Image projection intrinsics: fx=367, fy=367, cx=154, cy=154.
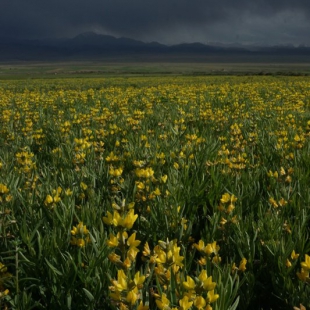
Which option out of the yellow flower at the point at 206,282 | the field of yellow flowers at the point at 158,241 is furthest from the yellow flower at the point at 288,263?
the yellow flower at the point at 206,282

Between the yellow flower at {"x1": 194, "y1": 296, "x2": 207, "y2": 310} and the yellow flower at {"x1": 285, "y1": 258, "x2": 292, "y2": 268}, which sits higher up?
the yellow flower at {"x1": 194, "y1": 296, "x2": 207, "y2": 310}

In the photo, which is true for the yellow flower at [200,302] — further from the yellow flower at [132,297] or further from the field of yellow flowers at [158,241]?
the yellow flower at [132,297]

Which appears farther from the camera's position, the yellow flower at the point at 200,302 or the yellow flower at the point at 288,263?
the yellow flower at the point at 288,263

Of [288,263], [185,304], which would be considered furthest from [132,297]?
[288,263]

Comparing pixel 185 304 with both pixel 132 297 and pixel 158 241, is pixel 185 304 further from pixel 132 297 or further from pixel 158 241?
pixel 158 241

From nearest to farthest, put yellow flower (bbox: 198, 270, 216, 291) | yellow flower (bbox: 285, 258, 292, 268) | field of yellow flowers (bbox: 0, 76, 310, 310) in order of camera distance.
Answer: yellow flower (bbox: 198, 270, 216, 291) → field of yellow flowers (bbox: 0, 76, 310, 310) → yellow flower (bbox: 285, 258, 292, 268)

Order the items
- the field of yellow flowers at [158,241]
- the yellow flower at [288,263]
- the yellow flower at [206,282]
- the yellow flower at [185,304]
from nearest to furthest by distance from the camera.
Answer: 1. the yellow flower at [185,304]
2. the yellow flower at [206,282]
3. the field of yellow flowers at [158,241]
4. the yellow flower at [288,263]

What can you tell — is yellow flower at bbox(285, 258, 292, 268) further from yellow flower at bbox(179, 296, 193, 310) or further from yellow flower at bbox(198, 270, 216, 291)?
yellow flower at bbox(179, 296, 193, 310)

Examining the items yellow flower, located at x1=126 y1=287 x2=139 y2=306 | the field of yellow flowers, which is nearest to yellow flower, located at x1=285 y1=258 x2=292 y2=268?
the field of yellow flowers

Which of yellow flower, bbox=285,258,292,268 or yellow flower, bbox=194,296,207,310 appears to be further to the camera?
yellow flower, bbox=285,258,292,268

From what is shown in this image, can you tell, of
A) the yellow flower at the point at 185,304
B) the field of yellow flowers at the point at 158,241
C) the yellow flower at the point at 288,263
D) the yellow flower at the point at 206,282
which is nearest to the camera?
the yellow flower at the point at 185,304

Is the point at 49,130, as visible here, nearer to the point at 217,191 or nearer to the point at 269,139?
the point at 269,139

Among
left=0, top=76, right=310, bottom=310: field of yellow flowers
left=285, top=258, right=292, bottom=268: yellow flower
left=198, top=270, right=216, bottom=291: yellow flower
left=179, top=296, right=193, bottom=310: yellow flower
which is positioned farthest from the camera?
left=285, top=258, right=292, bottom=268: yellow flower

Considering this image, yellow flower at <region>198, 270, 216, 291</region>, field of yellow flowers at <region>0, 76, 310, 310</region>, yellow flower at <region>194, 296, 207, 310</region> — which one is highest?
yellow flower at <region>198, 270, 216, 291</region>
